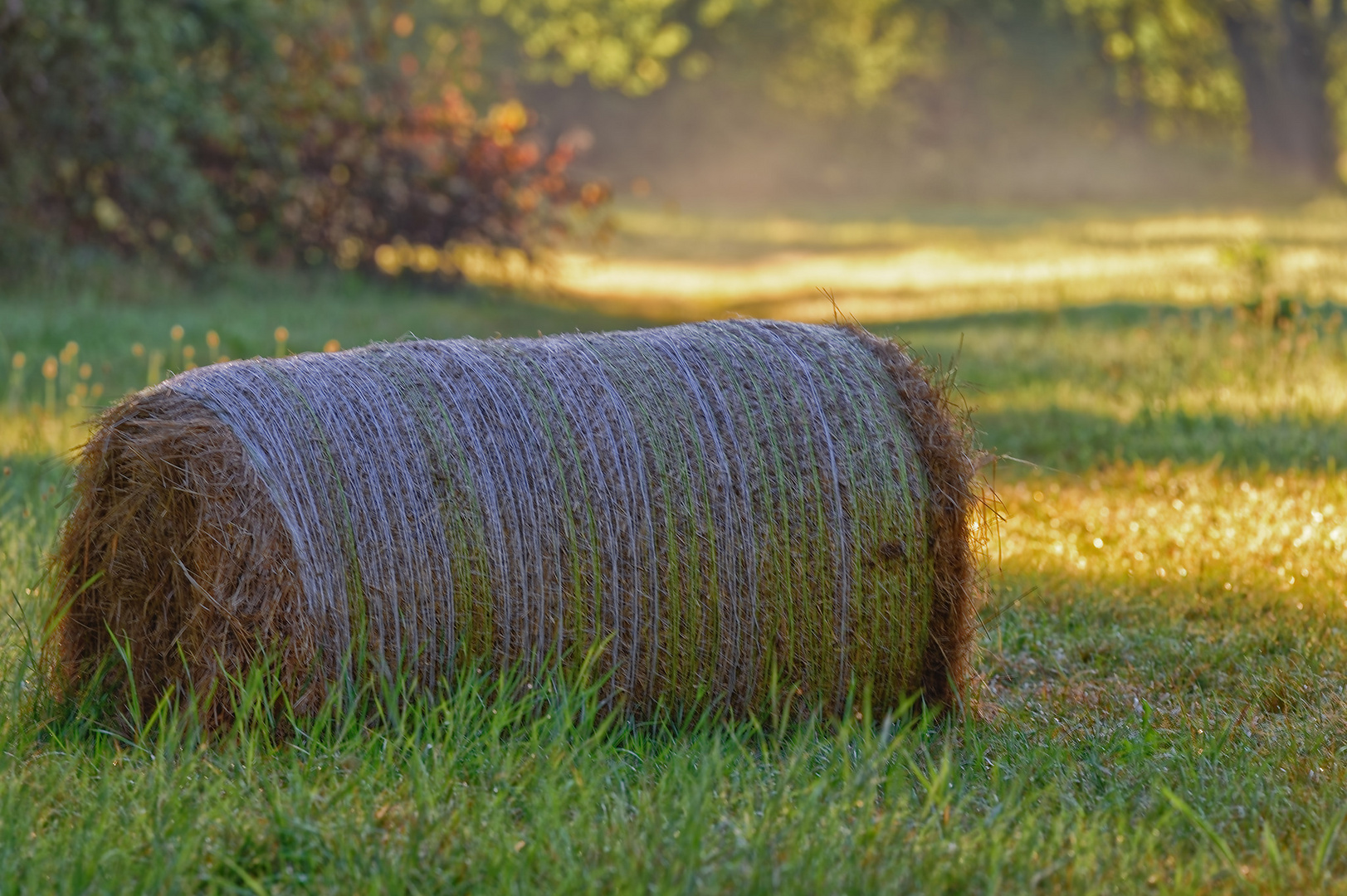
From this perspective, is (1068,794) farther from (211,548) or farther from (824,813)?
(211,548)

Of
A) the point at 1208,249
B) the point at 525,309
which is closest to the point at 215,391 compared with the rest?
the point at 525,309

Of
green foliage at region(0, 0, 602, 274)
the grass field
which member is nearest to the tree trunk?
green foliage at region(0, 0, 602, 274)

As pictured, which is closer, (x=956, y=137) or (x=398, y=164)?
(x=398, y=164)

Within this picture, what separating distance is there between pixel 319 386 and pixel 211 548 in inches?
18.1

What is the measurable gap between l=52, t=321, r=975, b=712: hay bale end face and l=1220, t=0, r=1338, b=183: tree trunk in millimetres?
34155

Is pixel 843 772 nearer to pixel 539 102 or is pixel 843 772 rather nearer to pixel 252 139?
pixel 252 139

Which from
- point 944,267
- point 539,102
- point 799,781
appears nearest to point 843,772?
point 799,781

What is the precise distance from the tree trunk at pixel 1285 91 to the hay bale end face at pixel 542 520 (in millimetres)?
34155

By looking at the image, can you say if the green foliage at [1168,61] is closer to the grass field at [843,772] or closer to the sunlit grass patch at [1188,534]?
the sunlit grass patch at [1188,534]

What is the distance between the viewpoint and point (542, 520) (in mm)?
3393

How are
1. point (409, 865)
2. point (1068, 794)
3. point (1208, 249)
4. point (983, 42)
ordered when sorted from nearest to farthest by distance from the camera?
point (409, 865), point (1068, 794), point (1208, 249), point (983, 42)

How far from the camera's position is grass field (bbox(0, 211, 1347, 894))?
102 inches

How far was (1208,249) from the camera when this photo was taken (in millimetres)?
17797

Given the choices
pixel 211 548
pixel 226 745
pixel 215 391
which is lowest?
pixel 226 745
